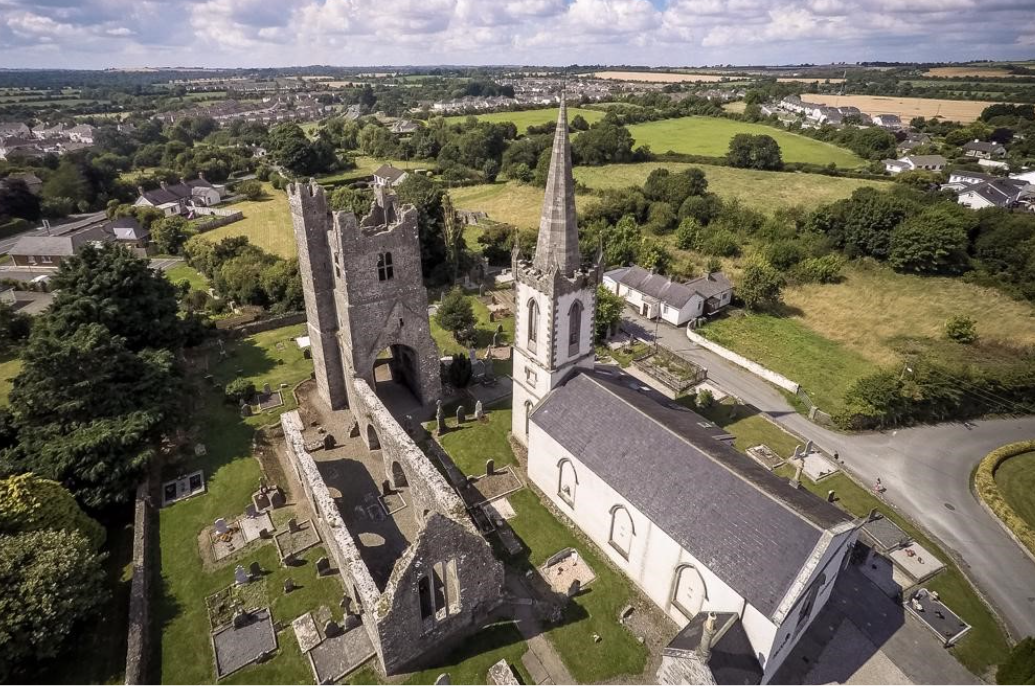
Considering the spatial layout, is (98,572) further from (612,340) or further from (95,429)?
(612,340)

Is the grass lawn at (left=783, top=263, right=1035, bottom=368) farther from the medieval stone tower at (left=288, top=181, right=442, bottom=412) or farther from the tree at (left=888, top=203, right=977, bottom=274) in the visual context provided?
the medieval stone tower at (left=288, top=181, right=442, bottom=412)

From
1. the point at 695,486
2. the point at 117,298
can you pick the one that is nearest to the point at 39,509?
the point at 117,298

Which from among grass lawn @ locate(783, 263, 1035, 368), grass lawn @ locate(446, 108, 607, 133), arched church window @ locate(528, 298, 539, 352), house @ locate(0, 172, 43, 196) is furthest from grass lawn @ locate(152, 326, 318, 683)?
grass lawn @ locate(446, 108, 607, 133)

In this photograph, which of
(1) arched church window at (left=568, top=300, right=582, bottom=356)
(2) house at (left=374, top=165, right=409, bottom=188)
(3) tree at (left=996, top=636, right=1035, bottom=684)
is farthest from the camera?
(2) house at (left=374, top=165, right=409, bottom=188)

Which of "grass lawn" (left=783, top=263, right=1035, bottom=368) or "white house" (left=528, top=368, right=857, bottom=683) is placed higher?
"white house" (left=528, top=368, right=857, bottom=683)

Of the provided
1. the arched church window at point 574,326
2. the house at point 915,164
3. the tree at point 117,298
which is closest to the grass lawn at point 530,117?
the house at point 915,164

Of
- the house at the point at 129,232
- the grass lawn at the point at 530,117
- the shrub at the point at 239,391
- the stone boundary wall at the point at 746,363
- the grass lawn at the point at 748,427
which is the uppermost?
the grass lawn at the point at 530,117

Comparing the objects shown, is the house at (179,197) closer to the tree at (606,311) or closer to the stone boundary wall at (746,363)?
the tree at (606,311)
